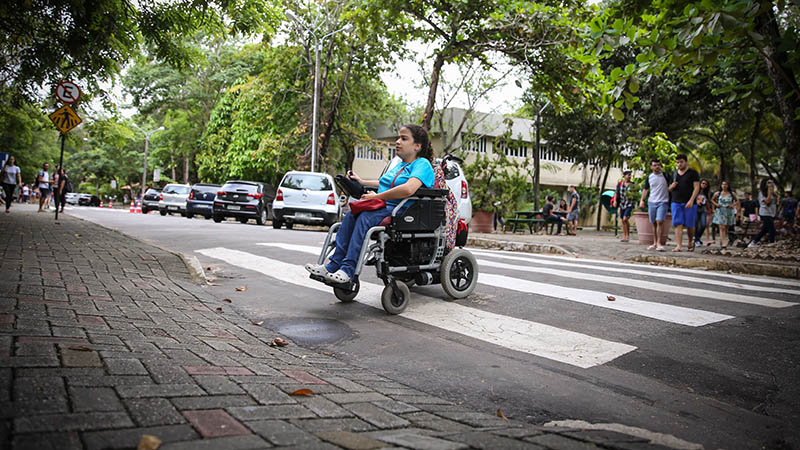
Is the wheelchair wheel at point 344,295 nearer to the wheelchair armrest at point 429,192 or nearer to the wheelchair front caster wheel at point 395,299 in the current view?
the wheelchair front caster wheel at point 395,299

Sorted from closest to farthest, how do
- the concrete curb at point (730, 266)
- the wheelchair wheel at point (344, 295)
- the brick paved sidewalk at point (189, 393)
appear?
1. the brick paved sidewalk at point (189, 393)
2. the wheelchair wheel at point (344, 295)
3. the concrete curb at point (730, 266)

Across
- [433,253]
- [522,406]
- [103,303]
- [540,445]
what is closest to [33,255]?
[103,303]

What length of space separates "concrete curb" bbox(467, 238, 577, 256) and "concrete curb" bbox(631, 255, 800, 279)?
2.13m

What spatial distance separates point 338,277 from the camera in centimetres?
477

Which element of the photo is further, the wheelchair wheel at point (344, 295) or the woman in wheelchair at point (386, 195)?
the wheelchair wheel at point (344, 295)

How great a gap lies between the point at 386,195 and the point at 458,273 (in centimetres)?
136

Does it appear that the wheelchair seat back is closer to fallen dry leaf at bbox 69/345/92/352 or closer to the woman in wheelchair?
the woman in wheelchair

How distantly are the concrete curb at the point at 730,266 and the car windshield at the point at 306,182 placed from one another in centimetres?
1069

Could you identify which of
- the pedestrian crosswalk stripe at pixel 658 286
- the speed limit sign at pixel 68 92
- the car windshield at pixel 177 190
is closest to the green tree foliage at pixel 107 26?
the speed limit sign at pixel 68 92

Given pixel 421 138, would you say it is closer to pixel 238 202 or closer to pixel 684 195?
pixel 684 195

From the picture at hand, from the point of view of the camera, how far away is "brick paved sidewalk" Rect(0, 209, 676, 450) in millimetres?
2055

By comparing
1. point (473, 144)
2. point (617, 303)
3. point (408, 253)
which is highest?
point (473, 144)

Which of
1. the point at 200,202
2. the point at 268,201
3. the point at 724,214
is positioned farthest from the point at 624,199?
the point at 200,202

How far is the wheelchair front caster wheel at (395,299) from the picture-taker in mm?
5004
